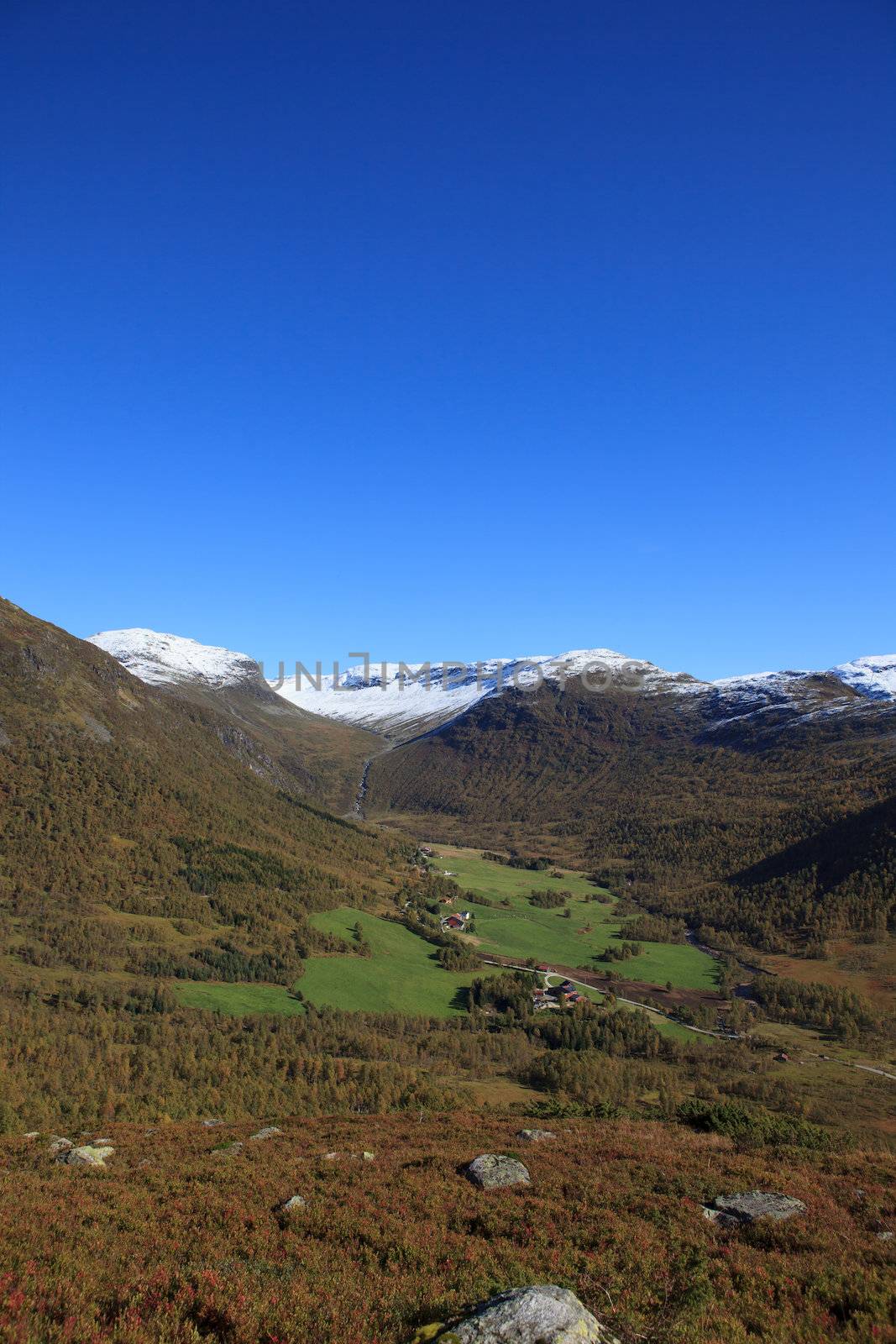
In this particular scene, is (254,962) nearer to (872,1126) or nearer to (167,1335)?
(872,1126)

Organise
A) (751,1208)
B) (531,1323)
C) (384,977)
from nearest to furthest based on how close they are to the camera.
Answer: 1. (531,1323)
2. (751,1208)
3. (384,977)

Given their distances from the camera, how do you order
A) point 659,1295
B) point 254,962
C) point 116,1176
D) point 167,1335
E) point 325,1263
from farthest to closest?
point 254,962, point 116,1176, point 325,1263, point 659,1295, point 167,1335

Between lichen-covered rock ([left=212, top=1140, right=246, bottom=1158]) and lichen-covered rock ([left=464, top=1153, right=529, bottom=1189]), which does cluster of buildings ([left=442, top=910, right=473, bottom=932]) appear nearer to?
lichen-covered rock ([left=212, top=1140, right=246, bottom=1158])

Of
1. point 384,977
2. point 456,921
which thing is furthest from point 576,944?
point 384,977

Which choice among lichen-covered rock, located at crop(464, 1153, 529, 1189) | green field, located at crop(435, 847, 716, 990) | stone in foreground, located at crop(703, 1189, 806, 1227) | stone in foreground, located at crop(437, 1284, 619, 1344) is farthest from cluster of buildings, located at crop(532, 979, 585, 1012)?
stone in foreground, located at crop(437, 1284, 619, 1344)

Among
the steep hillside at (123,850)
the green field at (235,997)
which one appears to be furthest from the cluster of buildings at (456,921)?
the green field at (235,997)

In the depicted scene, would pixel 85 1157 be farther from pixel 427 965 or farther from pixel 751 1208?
pixel 427 965

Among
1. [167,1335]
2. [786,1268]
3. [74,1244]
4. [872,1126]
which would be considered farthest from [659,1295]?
[872,1126]
